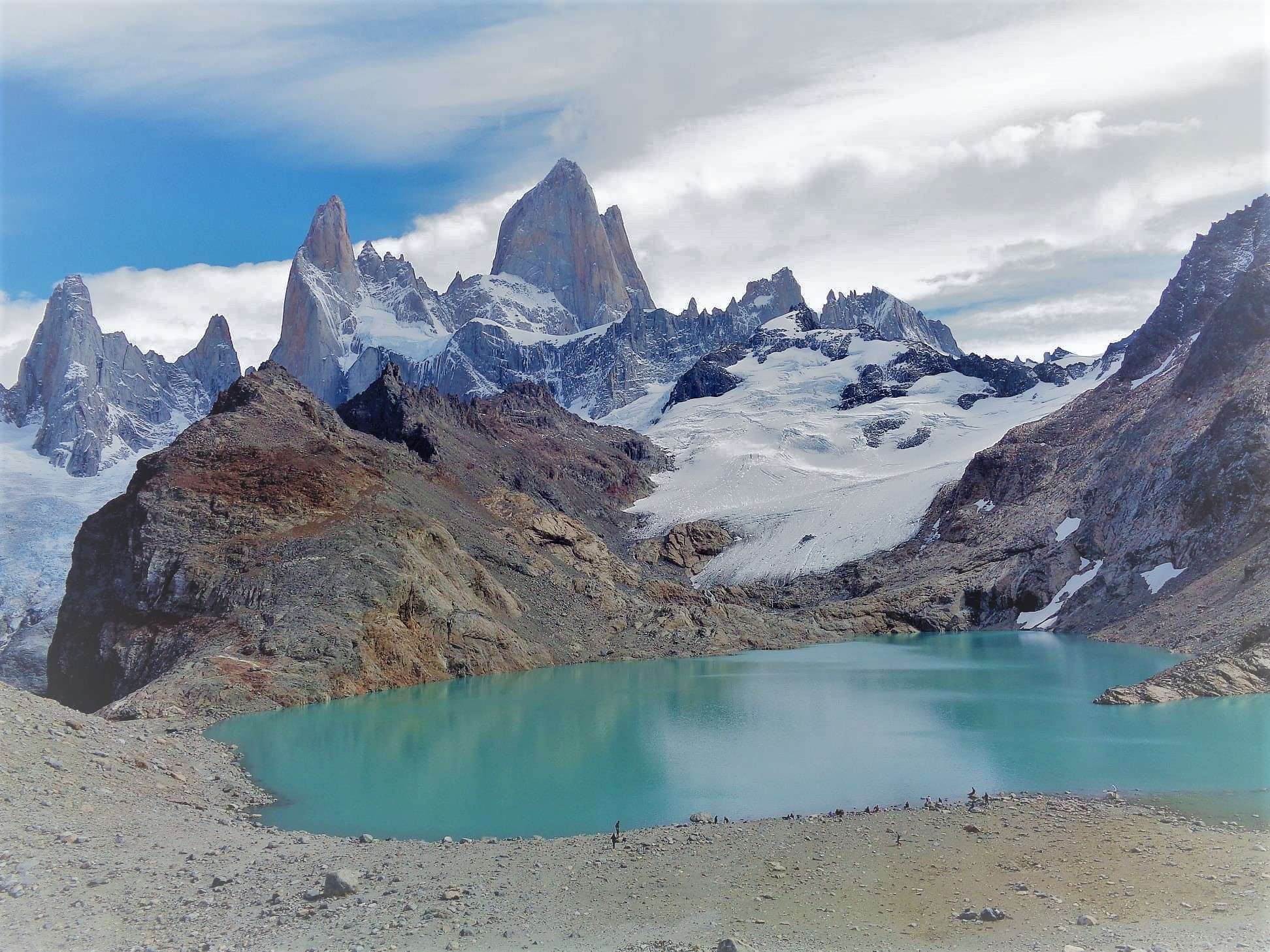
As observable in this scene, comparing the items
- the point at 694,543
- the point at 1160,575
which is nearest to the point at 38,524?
the point at 694,543

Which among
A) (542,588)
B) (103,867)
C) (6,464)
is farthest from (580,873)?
(6,464)

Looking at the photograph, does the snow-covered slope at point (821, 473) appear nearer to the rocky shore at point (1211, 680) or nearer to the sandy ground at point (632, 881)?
the rocky shore at point (1211, 680)

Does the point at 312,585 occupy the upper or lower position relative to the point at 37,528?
lower

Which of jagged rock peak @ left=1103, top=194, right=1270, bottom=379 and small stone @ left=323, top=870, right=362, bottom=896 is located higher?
jagged rock peak @ left=1103, top=194, right=1270, bottom=379

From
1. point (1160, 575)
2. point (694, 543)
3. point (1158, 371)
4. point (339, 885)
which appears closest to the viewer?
point (339, 885)

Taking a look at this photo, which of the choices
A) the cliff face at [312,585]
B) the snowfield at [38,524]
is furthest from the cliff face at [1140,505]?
the snowfield at [38,524]

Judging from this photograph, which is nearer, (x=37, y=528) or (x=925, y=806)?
(x=925, y=806)

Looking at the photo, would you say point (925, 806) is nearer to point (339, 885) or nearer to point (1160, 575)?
point (339, 885)

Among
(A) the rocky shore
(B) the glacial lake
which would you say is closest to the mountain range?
(B) the glacial lake

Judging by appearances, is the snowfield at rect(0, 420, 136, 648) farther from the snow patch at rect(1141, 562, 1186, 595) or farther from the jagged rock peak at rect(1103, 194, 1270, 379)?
the jagged rock peak at rect(1103, 194, 1270, 379)
